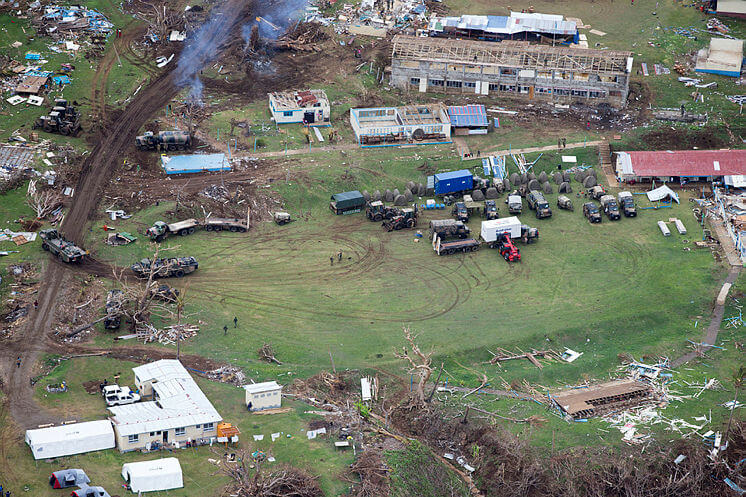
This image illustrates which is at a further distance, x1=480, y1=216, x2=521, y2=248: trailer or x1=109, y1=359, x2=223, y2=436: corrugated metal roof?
x1=480, y1=216, x2=521, y2=248: trailer

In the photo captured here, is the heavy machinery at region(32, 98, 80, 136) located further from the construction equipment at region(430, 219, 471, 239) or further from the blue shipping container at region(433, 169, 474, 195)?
the construction equipment at region(430, 219, 471, 239)

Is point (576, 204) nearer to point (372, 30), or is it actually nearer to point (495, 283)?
point (495, 283)

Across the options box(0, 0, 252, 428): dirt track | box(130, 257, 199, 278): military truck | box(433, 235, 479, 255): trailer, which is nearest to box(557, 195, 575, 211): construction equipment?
box(433, 235, 479, 255): trailer

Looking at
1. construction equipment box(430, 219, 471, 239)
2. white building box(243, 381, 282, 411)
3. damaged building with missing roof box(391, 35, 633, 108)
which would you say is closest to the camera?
white building box(243, 381, 282, 411)

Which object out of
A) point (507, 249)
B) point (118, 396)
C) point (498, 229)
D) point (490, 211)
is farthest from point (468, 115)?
point (118, 396)

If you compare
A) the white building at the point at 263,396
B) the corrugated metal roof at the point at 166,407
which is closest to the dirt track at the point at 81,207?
the corrugated metal roof at the point at 166,407

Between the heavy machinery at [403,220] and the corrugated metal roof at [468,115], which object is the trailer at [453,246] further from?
the corrugated metal roof at [468,115]

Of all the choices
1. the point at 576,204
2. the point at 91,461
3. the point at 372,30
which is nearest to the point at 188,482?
the point at 91,461
